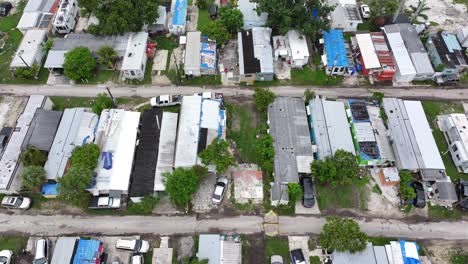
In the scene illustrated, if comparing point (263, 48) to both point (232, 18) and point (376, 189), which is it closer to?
point (232, 18)

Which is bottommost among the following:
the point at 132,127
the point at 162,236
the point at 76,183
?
the point at 162,236

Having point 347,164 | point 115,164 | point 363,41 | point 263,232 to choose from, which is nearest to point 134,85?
point 115,164

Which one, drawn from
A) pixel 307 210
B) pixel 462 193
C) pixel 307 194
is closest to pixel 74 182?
pixel 307 194

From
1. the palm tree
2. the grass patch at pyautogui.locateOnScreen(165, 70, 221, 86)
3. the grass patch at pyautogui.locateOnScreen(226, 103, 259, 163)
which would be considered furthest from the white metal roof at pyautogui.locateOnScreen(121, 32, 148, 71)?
the grass patch at pyautogui.locateOnScreen(226, 103, 259, 163)

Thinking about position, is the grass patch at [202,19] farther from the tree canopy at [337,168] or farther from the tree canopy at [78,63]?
the tree canopy at [337,168]

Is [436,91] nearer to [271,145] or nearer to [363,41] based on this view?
[363,41]

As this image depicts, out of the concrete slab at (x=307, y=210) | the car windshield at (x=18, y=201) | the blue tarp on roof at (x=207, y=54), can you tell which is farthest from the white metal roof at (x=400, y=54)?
the car windshield at (x=18, y=201)

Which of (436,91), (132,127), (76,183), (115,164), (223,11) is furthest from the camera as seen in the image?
(223,11)
